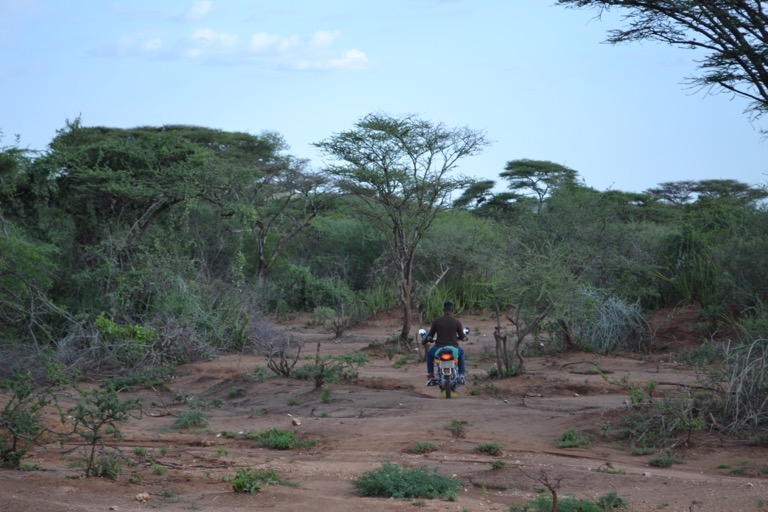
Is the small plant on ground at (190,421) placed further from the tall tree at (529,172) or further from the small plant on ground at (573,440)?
the tall tree at (529,172)

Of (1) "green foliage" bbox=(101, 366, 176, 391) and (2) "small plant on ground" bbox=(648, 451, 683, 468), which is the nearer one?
(2) "small plant on ground" bbox=(648, 451, 683, 468)

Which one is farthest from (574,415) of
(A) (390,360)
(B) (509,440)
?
(A) (390,360)

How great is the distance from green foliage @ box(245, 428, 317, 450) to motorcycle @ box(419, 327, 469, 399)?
8.34 feet

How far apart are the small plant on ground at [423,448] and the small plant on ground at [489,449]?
433 mm

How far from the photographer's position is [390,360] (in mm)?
16844

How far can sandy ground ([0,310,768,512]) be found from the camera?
686 centimetres

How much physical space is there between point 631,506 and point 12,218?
13591 mm

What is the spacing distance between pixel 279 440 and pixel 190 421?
6.03 ft

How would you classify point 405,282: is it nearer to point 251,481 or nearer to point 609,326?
point 609,326

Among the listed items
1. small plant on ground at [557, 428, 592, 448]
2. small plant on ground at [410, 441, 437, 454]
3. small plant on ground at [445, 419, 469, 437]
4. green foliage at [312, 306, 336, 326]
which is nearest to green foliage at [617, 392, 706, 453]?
small plant on ground at [557, 428, 592, 448]

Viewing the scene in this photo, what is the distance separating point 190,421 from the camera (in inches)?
430

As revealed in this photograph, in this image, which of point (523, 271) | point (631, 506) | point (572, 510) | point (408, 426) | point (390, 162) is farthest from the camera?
point (390, 162)

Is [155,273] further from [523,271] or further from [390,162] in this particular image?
[523,271]

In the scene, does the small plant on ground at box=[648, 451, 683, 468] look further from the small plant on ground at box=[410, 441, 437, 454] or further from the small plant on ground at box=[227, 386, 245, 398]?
the small plant on ground at box=[227, 386, 245, 398]
